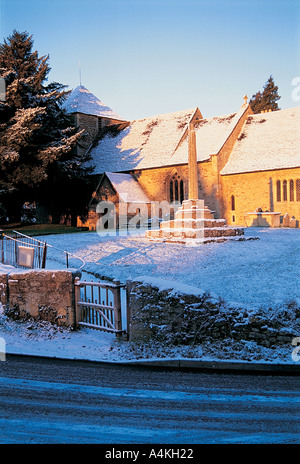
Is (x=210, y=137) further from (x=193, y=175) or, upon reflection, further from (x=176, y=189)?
(x=193, y=175)

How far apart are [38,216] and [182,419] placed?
3626cm

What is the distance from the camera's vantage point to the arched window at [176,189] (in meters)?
33.7

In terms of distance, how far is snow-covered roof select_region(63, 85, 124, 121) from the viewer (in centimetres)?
4078

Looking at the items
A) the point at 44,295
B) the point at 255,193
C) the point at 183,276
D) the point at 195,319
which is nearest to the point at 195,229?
the point at 183,276

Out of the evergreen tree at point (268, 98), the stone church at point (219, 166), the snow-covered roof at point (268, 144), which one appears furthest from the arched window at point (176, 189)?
the evergreen tree at point (268, 98)

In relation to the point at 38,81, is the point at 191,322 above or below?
below

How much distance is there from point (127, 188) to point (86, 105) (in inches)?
529

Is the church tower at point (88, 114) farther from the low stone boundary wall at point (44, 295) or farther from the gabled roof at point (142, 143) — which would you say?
the low stone boundary wall at point (44, 295)

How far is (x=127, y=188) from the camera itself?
109 feet

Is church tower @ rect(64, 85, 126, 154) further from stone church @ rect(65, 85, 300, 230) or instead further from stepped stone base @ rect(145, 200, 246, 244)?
stepped stone base @ rect(145, 200, 246, 244)

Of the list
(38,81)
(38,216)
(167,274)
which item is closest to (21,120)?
(38,81)

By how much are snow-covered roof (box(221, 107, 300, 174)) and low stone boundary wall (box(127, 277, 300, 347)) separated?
23861 mm

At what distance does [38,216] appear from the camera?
3912 cm
